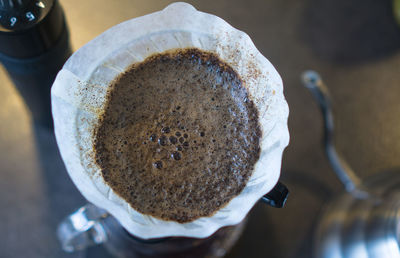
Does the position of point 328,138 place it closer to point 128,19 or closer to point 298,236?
point 298,236

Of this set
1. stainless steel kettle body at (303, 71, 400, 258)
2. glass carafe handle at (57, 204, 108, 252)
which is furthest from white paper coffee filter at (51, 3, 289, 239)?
stainless steel kettle body at (303, 71, 400, 258)

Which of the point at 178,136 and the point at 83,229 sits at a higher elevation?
the point at 178,136

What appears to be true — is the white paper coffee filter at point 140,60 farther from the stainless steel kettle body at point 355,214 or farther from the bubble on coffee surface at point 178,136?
the stainless steel kettle body at point 355,214

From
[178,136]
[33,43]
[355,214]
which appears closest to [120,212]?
[178,136]

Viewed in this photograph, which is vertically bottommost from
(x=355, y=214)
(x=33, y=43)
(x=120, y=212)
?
(x=355, y=214)

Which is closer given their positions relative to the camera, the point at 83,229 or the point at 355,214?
the point at 83,229

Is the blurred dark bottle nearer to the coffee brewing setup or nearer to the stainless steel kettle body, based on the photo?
the coffee brewing setup

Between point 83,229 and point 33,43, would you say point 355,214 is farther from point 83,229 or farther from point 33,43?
point 33,43
